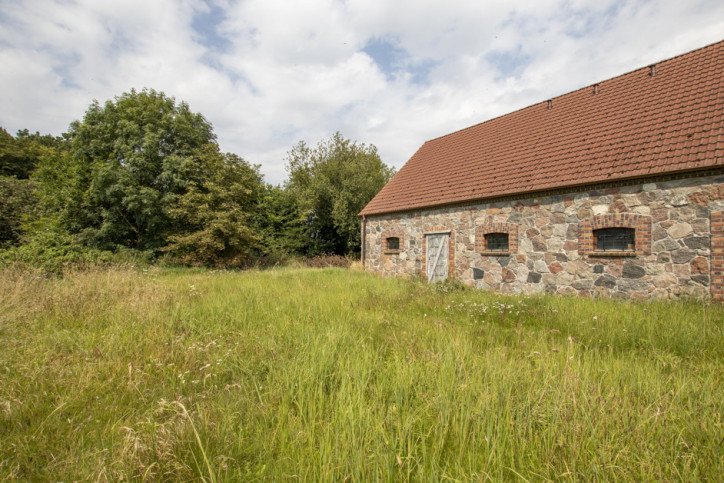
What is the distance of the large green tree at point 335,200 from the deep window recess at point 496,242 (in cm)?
1403

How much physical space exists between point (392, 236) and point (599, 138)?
24.9 ft

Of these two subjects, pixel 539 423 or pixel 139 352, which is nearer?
pixel 539 423

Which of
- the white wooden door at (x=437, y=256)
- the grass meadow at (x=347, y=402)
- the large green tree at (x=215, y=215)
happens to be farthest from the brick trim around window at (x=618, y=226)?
the large green tree at (x=215, y=215)

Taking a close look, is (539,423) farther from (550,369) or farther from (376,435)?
(376,435)

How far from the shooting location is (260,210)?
2283 cm

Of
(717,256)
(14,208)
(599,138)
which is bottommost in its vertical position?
(717,256)

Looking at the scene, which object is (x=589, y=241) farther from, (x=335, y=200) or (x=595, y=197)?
(x=335, y=200)

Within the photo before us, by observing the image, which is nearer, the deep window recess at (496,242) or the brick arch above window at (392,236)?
the deep window recess at (496,242)

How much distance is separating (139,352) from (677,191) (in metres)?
10.1

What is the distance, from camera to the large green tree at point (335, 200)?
76.3 feet

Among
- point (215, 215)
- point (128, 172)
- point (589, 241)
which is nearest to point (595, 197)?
point (589, 241)

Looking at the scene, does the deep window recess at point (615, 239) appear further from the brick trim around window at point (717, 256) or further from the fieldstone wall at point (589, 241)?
the brick trim around window at point (717, 256)

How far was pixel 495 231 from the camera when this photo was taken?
9820 mm

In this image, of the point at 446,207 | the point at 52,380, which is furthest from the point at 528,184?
the point at 52,380
